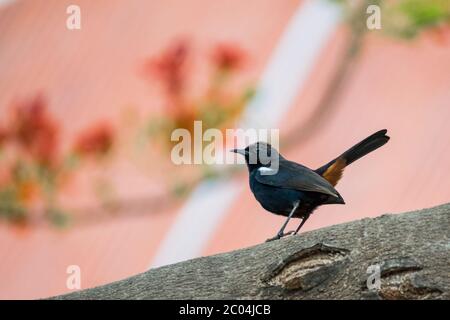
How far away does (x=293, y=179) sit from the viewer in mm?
3613

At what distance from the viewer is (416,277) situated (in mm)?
2543

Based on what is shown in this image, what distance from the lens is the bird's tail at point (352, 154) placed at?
3.76m

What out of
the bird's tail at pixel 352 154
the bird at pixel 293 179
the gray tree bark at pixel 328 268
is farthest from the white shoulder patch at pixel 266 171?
the gray tree bark at pixel 328 268

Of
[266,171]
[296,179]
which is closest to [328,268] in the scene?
[296,179]

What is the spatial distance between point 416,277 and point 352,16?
1.64 metres

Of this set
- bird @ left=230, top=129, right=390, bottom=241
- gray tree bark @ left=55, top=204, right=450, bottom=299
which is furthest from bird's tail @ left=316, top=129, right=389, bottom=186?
gray tree bark @ left=55, top=204, right=450, bottom=299

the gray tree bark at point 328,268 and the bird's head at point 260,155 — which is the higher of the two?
the bird's head at point 260,155

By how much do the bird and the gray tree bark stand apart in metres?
0.59

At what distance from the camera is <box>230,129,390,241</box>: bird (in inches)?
140

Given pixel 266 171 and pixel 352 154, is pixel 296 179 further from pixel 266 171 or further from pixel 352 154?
pixel 352 154

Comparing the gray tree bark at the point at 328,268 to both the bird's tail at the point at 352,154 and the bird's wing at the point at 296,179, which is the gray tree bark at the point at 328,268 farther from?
the bird's tail at the point at 352,154

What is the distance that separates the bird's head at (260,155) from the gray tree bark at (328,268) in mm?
823
